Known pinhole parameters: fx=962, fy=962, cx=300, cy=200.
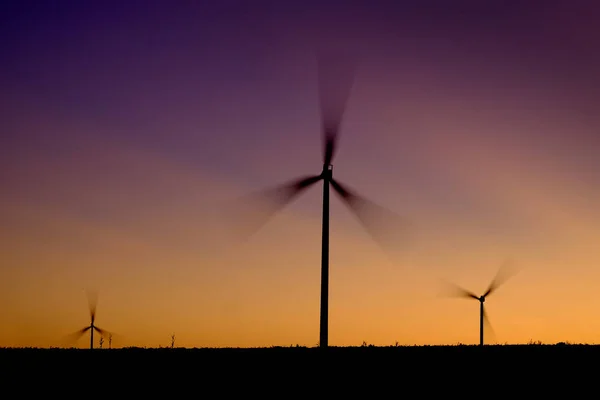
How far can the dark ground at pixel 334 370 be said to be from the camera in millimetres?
36094

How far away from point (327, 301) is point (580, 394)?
97.3ft

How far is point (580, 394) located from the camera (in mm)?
34188

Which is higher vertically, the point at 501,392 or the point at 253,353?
the point at 253,353

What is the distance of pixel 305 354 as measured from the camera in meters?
45.3

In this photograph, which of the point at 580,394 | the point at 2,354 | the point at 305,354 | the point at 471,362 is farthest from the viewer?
the point at 2,354

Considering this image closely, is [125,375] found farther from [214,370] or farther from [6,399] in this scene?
[6,399]

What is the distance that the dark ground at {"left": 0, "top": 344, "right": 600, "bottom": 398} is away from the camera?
118 ft

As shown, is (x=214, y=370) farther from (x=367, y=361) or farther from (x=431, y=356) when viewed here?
(x=431, y=356)

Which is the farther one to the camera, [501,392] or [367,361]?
[367,361]

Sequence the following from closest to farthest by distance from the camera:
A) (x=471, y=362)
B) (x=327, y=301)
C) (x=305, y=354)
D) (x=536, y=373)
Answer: (x=536, y=373), (x=471, y=362), (x=305, y=354), (x=327, y=301)

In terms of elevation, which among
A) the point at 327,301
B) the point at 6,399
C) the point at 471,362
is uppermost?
the point at 327,301

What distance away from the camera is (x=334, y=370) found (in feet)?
132

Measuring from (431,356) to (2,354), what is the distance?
72.5 feet

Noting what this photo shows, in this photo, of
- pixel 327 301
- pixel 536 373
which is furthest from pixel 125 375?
pixel 327 301
